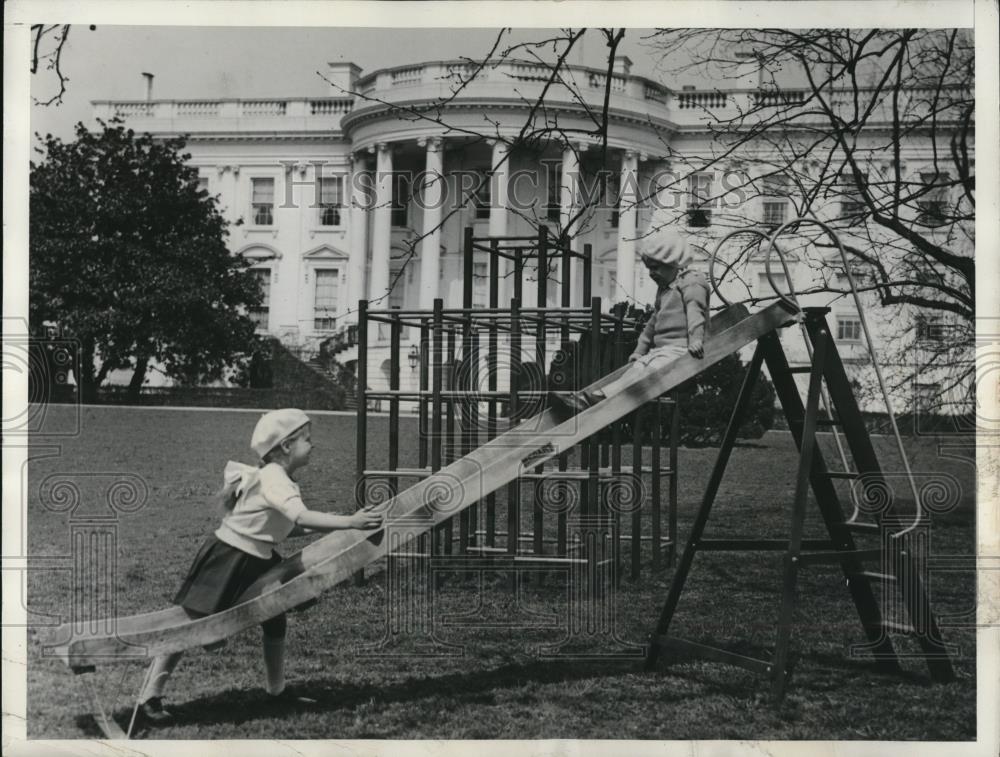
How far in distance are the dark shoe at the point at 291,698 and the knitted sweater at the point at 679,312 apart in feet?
8.11

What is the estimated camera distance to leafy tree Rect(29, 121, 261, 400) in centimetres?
1160

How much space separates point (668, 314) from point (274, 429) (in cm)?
→ 216

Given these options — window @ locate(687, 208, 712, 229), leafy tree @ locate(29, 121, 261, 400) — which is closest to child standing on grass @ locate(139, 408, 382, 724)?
window @ locate(687, 208, 712, 229)

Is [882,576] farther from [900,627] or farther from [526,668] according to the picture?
[526,668]

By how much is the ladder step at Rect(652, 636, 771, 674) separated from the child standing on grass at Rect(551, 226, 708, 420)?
1.29m

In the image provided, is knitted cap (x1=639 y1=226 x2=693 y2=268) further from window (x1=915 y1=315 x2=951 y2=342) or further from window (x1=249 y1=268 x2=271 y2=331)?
window (x1=249 y1=268 x2=271 y2=331)

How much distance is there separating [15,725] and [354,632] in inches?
72.5

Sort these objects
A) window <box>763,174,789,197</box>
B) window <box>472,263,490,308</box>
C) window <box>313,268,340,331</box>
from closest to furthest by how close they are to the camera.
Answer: window <box>763,174,789,197</box> → window <box>472,263,490,308</box> → window <box>313,268,340,331</box>

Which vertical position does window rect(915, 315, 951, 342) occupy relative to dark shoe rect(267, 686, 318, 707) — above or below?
above

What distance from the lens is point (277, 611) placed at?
14.5 feet

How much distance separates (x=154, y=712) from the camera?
4551mm

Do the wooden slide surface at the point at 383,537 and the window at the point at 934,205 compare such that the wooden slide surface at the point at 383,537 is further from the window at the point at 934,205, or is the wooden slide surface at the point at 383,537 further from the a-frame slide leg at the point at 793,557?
the window at the point at 934,205

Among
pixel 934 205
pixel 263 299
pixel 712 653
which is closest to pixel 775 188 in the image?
pixel 934 205

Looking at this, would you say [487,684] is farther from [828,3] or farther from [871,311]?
[871,311]
